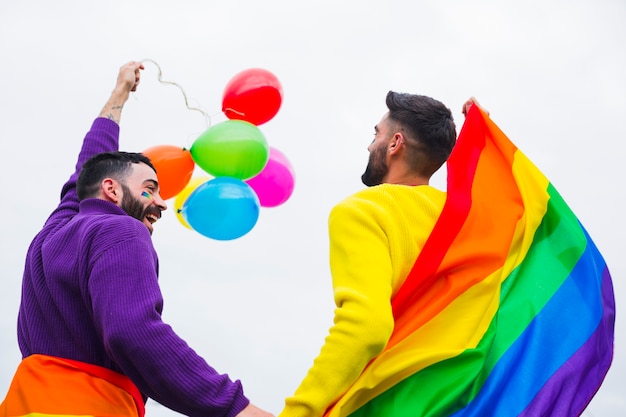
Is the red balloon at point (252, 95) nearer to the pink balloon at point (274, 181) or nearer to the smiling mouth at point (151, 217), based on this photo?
the pink balloon at point (274, 181)

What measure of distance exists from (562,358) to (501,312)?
0.78 ft

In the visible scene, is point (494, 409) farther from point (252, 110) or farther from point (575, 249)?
point (252, 110)

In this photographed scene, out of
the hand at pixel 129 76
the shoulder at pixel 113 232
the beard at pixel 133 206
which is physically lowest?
the shoulder at pixel 113 232

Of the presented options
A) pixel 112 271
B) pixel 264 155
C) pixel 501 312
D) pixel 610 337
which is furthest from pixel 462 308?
pixel 264 155

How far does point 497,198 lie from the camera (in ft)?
9.70

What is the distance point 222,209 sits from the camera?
4.06 m

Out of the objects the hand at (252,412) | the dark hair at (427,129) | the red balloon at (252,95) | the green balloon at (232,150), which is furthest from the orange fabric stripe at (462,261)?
the red balloon at (252,95)

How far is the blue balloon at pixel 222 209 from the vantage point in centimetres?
406

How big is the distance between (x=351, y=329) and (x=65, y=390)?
94 centimetres

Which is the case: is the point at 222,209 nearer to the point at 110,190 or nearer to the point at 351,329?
the point at 110,190

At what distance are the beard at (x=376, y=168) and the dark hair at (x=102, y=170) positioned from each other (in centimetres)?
91

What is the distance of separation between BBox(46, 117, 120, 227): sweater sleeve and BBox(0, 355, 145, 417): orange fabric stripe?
86 centimetres

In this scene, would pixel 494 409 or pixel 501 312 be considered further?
pixel 501 312

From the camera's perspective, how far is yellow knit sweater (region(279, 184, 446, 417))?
249 centimetres
